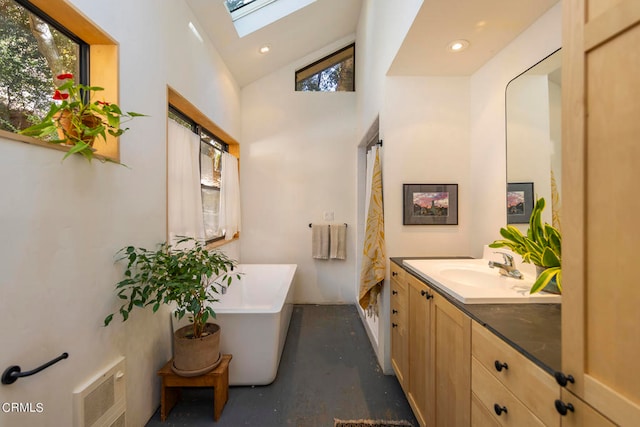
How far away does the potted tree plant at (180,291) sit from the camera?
144cm

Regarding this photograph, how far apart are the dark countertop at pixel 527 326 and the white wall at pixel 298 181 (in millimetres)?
2588

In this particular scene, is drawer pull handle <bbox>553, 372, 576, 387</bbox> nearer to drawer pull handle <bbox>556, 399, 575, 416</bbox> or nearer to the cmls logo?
drawer pull handle <bbox>556, 399, 575, 416</bbox>

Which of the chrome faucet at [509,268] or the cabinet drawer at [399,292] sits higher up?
the chrome faucet at [509,268]

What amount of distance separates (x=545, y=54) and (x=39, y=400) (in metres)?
2.72

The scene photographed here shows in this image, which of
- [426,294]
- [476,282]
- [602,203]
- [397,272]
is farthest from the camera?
[397,272]

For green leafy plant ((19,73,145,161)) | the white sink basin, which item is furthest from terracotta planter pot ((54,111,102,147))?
the white sink basin

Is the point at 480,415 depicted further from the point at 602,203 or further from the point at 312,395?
the point at 312,395

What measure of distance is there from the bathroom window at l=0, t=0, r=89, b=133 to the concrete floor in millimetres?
1772

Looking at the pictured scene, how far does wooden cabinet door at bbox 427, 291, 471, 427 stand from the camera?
106 centimetres

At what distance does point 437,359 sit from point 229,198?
2.61 meters

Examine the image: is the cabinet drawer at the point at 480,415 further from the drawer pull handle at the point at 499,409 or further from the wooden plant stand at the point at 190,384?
the wooden plant stand at the point at 190,384

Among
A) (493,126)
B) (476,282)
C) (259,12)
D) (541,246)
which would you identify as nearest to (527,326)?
(541,246)

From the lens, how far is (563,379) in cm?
63


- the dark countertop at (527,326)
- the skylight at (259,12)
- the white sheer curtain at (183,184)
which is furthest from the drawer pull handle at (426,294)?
the skylight at (259,12)
